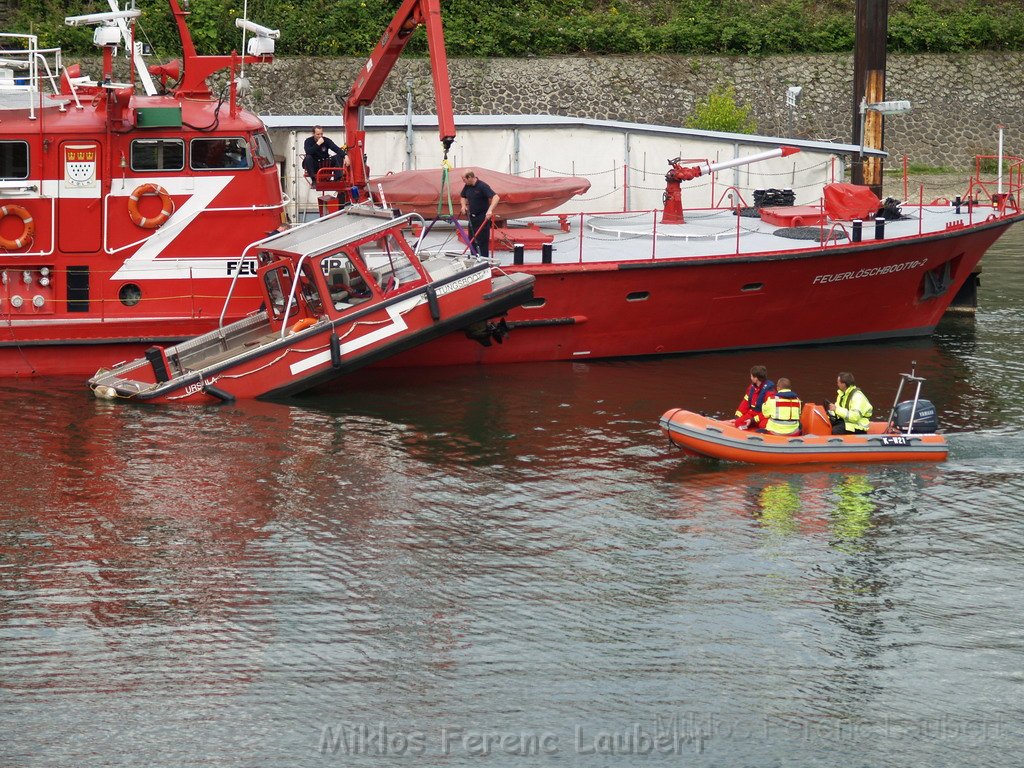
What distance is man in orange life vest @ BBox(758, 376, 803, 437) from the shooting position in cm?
1519

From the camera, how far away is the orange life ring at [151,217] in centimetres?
1809

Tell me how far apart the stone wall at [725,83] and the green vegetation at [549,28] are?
69 centimetres

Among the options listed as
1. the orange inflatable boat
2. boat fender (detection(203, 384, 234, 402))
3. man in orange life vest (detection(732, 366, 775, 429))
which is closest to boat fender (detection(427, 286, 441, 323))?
boat fender (detection(203, 384, 234, 402))

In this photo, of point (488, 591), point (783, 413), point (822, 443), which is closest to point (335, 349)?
point (783, 413)

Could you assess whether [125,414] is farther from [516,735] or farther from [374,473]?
[516,735]

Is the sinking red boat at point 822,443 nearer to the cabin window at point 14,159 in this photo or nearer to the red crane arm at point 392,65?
the red crane arm at point 392,65

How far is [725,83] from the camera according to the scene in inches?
1578

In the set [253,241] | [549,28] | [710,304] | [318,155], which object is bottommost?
[710,304]

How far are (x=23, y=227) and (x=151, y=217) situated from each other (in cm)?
163

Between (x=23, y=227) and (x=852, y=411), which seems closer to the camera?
(x=852, y=411)

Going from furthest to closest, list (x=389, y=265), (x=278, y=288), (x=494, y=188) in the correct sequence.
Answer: (x=494, y=188) < (x=389, y=265) < (x=278, y=288)

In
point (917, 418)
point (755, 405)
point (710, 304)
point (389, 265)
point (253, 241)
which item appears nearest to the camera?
point (917, 418)

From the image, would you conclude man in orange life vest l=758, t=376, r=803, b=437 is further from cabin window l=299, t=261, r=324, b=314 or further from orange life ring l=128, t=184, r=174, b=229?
orange life ring l=128, t=184, r=174, b=229

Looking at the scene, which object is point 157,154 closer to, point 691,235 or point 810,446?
point 691,235
